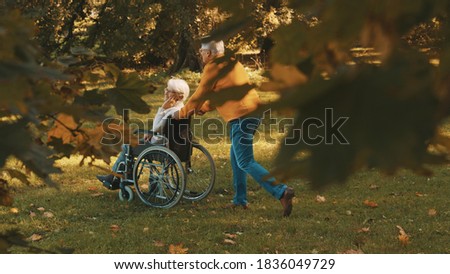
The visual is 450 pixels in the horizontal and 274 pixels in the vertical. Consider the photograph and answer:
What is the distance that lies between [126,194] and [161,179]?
1.42ft

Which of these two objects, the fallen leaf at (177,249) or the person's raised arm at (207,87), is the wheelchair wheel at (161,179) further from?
the person's raised arm at (207,87)

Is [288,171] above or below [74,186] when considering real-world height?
above

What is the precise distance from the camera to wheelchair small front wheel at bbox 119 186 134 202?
651cm

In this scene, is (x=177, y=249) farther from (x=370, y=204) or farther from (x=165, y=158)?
(x=370, y=204)

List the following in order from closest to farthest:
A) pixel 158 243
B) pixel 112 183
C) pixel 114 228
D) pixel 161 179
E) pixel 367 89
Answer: pixel 367 89 → pixel 158 243 → pixel 114 228 → pixel 161 179 → pixel 112 183

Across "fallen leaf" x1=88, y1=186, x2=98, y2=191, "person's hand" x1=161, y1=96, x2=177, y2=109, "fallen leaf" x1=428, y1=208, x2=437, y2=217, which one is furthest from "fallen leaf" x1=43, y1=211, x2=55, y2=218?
"fallen leaf" x1=428, y1=208, x2=437, y2=217

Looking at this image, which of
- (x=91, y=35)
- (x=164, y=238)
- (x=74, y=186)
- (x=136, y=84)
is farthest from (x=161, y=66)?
(x=136, y=84)

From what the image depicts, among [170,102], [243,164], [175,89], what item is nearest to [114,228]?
[243,164]

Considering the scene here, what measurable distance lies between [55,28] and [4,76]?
1660cm

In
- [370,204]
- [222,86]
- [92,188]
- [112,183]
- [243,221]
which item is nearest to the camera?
[222,86]

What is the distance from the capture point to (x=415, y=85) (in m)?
0.42

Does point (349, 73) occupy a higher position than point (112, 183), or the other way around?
point (349, 73)

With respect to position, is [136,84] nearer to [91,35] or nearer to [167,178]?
[167,178]

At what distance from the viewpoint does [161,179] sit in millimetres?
6355
